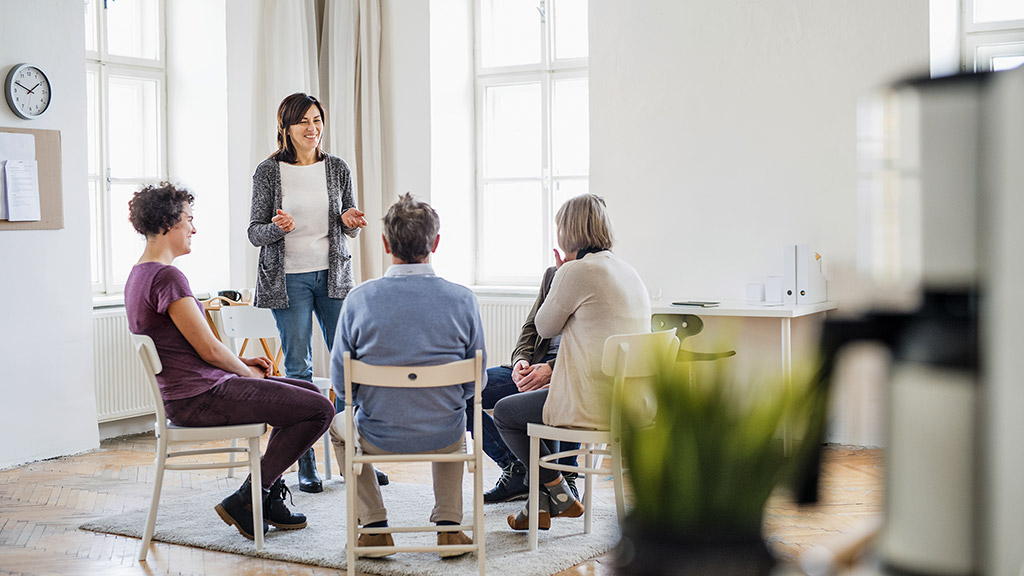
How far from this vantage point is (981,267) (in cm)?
42

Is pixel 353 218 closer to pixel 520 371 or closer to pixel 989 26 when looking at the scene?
pixel 520 371

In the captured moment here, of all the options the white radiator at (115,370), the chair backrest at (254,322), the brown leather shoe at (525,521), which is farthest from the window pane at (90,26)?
the brown leather shoe at (525,521)

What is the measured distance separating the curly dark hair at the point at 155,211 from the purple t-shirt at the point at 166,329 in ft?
0.48

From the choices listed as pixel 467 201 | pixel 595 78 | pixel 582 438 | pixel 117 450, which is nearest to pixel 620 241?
pixel 595 78

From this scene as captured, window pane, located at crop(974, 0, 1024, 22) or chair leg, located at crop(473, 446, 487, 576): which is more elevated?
window pane, located at crop(974, 0, 1024, 22)

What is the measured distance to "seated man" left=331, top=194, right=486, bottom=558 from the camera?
287cm

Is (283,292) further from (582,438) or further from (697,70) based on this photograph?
(697,70)

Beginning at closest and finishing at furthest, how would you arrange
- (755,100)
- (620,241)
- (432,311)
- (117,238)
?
1. (432,311)
2. (755,100)
3. (620,241)
4. (117,238)

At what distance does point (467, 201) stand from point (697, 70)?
1844mm

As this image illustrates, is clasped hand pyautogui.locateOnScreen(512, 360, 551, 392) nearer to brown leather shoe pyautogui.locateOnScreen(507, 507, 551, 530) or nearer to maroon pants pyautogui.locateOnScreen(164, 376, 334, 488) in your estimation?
brown leather shoe pyautogui.locateOnScreen(507, 507, 551, 530)

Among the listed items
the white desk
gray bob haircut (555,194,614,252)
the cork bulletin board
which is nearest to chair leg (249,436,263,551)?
gray bob haircut (555,194,614,252)

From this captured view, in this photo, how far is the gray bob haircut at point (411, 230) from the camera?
9.77 ft

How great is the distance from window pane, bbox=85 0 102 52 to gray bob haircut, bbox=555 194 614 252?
3747 mm

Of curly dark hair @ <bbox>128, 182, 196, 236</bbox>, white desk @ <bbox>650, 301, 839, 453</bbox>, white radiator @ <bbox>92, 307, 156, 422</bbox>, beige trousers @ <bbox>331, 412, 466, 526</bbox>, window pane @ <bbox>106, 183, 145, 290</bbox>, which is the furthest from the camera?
window pane @ <bbox>106, 183, 145, 290</bbox>
